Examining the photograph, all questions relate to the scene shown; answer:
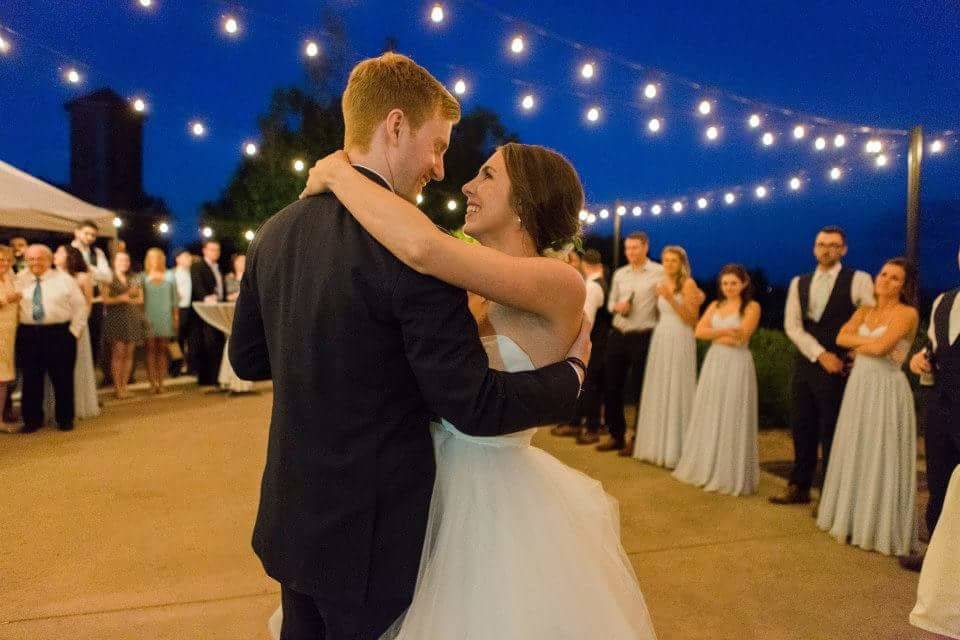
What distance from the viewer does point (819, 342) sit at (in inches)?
177

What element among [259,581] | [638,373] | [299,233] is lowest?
[259,581]

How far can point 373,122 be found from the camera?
4.60 ft

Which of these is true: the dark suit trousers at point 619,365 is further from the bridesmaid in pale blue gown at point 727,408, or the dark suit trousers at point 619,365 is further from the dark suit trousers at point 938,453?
the dark suit trousers at point 938,453

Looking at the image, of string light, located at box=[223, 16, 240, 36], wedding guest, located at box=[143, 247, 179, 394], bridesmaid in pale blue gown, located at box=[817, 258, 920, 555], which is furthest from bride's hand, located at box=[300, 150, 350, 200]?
wedding guest, located at box=[143, 247, 179, 394]

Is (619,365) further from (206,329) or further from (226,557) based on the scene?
(206,329)

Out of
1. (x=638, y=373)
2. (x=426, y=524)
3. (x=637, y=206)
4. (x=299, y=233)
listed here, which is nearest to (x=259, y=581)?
(x=426, y=524)

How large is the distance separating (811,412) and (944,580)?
6.28 feet

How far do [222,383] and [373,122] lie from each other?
8.02 meters

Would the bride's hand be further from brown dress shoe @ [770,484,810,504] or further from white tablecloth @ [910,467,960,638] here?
brown dress shoe @ [770,484,810,504]

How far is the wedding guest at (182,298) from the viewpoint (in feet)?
31.1

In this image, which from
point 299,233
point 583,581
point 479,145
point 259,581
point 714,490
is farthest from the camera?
point 479,145

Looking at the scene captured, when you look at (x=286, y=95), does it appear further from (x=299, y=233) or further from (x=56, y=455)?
(x=299, y=233)

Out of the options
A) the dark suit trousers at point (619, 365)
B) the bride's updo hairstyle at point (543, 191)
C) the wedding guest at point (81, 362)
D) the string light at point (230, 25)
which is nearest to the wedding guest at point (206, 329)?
the wedding guest at point (81, 362)

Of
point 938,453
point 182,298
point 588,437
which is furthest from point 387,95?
point 182,298
